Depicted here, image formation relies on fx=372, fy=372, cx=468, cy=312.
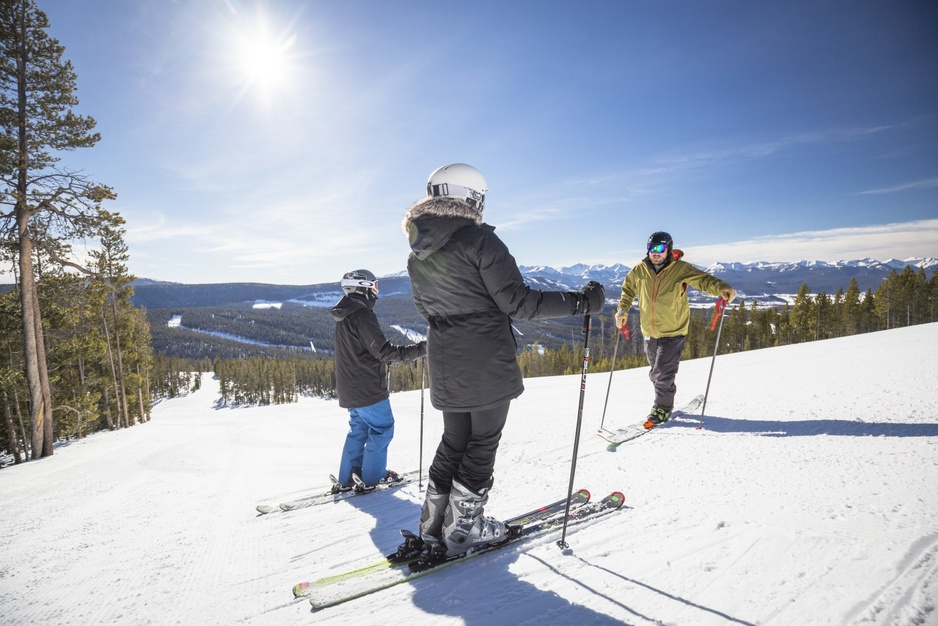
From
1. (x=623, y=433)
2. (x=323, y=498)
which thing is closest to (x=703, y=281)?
(x=623, y=433)

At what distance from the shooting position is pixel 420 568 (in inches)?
94.7

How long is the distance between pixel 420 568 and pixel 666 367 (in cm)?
432

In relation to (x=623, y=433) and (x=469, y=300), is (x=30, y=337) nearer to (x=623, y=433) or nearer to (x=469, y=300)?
(x=469, y=300)

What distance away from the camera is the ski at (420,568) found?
2.21 meters

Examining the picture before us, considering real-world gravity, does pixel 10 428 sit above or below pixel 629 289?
below


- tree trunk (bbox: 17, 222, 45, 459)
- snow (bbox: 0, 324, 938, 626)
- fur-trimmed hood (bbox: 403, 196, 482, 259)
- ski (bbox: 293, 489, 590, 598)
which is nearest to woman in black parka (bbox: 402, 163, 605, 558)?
fur-trimmed hood (bbox: 403, 196, 482, 259)

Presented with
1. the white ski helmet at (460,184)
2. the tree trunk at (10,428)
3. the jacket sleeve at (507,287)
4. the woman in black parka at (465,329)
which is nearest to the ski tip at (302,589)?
the woman in black parka at (465,329)

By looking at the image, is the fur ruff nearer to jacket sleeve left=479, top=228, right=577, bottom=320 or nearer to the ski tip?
jacket sleeve left=479, top=228, right=577, bottom=320

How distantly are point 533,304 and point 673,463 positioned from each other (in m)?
2.64

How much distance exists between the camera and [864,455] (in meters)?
3.30

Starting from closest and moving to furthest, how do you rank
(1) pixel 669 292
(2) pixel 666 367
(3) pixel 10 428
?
1. (1) pixel 669 292
2. (2) pixel 666 367
3. (3) pixel 10 428

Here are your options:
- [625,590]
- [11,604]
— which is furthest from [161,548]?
[625,590]

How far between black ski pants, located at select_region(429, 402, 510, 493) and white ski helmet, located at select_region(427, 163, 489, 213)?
1455mm

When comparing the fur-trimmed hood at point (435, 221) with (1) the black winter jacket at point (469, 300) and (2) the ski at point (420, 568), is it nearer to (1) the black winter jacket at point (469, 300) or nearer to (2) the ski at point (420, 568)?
(1) the black winter jacket at point (469, 300)
